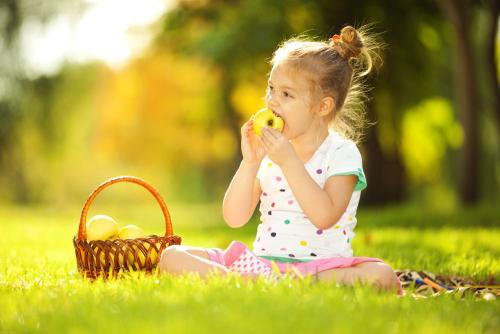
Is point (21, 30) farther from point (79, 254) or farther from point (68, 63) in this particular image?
point (79, 254)

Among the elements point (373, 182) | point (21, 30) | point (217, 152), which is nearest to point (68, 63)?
point (21, 30)

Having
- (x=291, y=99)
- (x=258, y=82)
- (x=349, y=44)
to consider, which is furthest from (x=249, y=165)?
(x=258, y=82)

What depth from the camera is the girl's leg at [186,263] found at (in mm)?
3201

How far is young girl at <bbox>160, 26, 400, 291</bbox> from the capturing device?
3219 mm

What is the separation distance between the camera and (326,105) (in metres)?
3.55

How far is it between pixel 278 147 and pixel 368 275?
0.76 meters

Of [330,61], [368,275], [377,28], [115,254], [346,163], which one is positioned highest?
[377,28]

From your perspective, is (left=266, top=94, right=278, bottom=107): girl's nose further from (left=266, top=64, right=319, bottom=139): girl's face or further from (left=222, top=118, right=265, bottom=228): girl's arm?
(left=222, top=118, right=265, bottom=228): girl's arm

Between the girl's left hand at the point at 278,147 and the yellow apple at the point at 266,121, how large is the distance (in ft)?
0.26

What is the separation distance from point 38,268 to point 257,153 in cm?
171

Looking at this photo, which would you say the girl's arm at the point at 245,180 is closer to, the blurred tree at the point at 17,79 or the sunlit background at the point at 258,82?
the sunlit background at the point at 258,82

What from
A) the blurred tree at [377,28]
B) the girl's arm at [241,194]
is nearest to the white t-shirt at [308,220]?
the girl's arm at [241,194]

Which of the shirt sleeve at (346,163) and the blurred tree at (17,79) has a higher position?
the blurred tree at (17,79)

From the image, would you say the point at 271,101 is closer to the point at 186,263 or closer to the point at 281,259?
the point at 281,259
